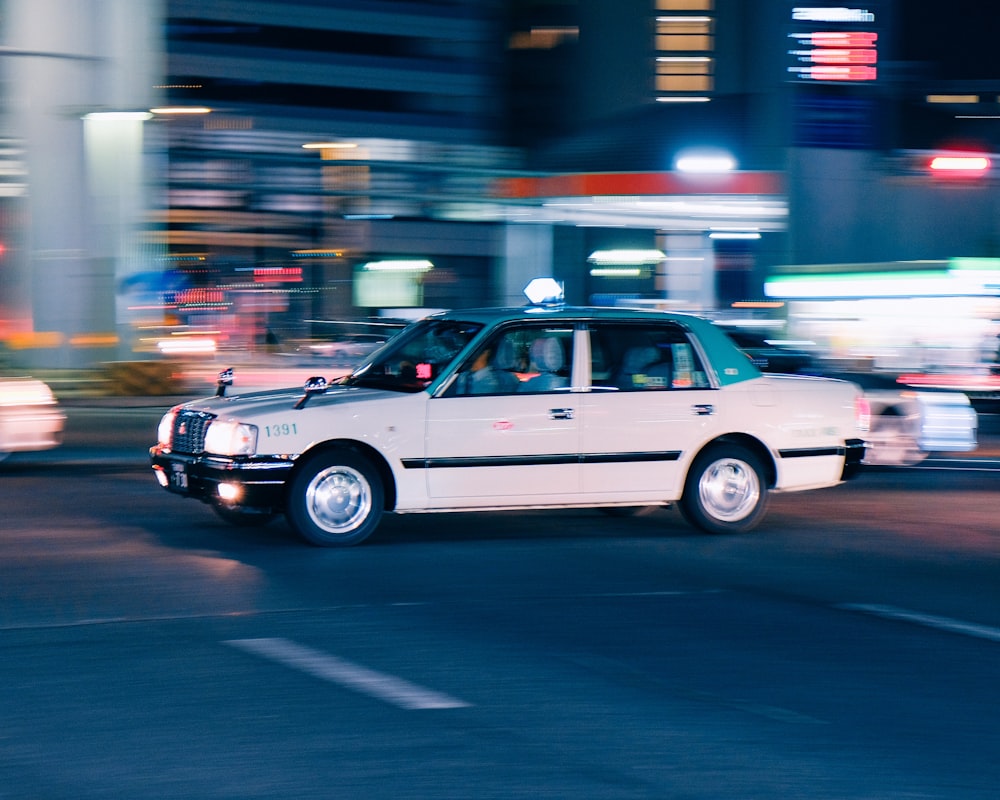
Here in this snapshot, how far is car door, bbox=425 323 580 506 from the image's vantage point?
9836mm

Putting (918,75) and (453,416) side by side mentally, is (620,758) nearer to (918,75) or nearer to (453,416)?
(453,416)

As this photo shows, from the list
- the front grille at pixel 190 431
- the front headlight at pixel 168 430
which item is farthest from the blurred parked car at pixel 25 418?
the front grille at pixel 190 431

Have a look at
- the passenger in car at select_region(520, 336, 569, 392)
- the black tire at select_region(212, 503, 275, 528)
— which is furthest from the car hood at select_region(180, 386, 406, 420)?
the passenger in car at select_region(520, 336, 569, 392)

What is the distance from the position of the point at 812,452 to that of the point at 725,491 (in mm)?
733

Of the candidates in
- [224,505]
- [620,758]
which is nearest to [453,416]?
[224,505]

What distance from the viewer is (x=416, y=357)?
10156 mm

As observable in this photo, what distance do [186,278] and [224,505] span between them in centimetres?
4218

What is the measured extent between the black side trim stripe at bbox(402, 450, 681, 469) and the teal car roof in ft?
2.45

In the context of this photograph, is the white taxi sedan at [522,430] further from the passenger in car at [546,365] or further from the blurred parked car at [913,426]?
the blurred parked car at [913,426]

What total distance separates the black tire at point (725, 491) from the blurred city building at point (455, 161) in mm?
20266

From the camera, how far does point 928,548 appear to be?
1020cm

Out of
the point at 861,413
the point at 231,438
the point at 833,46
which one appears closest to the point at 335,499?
the point at 231,438

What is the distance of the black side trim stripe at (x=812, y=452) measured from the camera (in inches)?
422

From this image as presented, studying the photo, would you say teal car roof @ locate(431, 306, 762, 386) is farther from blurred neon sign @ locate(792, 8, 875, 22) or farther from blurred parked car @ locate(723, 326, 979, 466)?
blurred neon sign @ locate(792, 8, 875, 22)
